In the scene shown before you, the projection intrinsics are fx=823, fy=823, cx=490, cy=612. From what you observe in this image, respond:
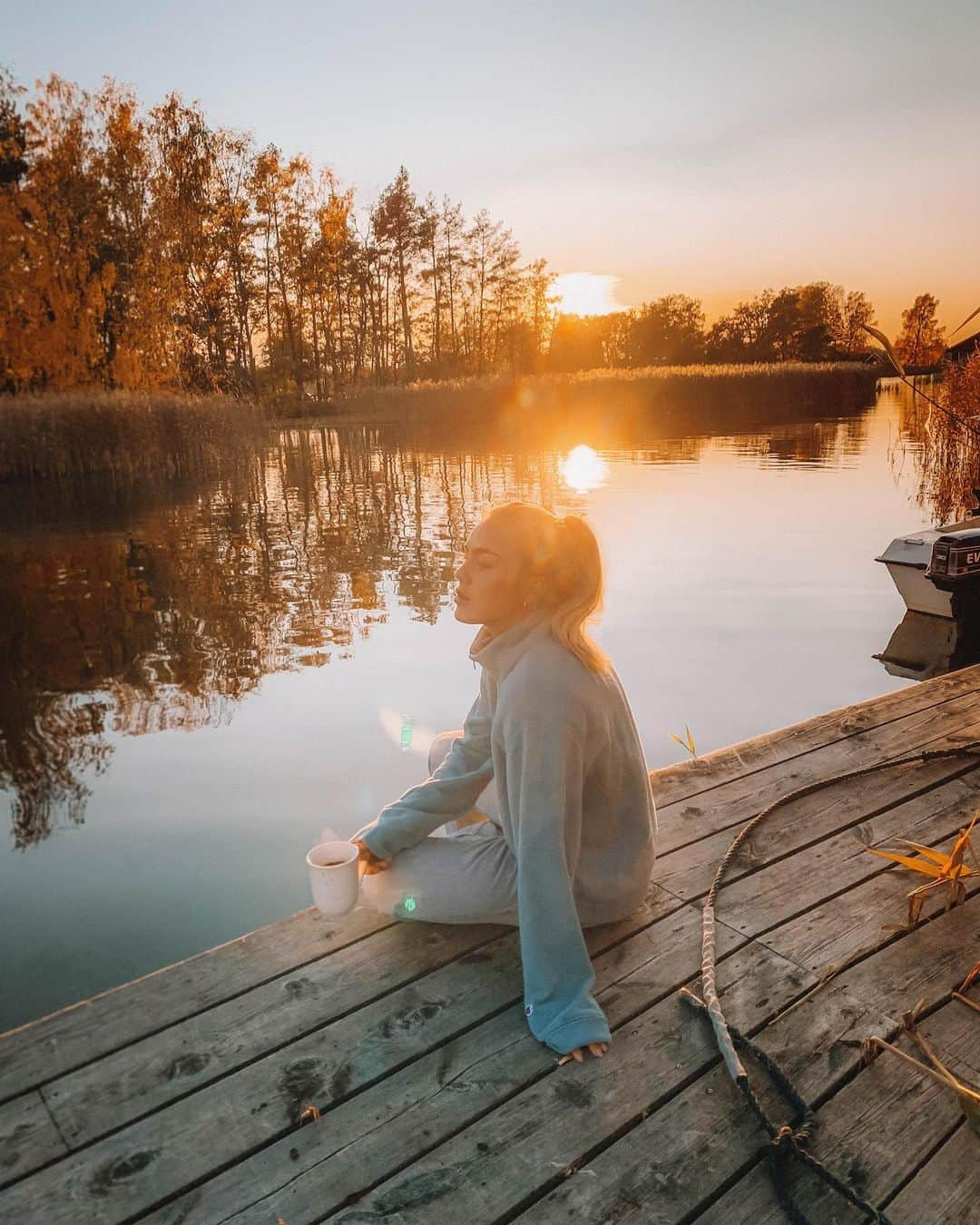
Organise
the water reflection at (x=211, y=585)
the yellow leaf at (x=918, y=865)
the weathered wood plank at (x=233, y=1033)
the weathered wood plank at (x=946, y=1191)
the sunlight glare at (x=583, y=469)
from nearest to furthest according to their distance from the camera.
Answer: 1. the weathered wood plank at (x=946, y=1191)
2. the weathered wood plank at (x=233, y=1033)
3. the yellow leaf at (x=918, y=865)
4. the water reflection at (x=211, y=585)
5. the sunlight glare at (x=583, y=469)

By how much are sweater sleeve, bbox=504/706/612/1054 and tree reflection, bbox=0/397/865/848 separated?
2790mm

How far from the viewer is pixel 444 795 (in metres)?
2.08

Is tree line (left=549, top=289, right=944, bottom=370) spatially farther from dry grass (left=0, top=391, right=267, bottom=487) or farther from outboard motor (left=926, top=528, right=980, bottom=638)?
outboard motor (left=926, top=528, right=980, bottom=638)

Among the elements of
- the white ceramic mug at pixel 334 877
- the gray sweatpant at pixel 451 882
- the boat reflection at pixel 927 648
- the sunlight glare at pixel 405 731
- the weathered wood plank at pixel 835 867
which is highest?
the white ceramic mug at pixel 334 877

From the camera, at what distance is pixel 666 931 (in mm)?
2068

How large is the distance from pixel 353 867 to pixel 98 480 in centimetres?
1191

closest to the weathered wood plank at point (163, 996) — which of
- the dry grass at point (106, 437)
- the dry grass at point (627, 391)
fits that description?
the dry grass at point (106, 437)

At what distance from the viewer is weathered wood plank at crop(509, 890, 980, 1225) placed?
4.49 ft

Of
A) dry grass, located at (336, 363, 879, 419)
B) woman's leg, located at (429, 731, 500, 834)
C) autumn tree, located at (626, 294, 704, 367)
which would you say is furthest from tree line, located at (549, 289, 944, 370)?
woman's leg, located at (429, 731, 500, 834)

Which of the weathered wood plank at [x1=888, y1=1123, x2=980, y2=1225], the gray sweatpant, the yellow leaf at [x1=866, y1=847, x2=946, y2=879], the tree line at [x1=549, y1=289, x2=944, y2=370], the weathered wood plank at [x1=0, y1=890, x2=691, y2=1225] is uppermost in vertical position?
the tree line at [x1=549, y1=289, x2=944, y2=370]

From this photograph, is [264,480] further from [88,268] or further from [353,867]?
[353,867]

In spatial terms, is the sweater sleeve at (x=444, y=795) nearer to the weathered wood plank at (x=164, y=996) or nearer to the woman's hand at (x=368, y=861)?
the woman's hand at (x=368, y=861)

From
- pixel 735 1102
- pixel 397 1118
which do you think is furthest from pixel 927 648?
pixel 397 1118

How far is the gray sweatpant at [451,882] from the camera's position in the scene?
1994 mm
